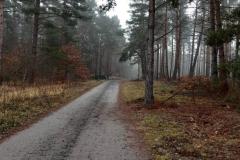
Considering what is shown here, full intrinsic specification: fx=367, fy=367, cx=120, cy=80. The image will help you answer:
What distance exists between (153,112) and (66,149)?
7167 mm

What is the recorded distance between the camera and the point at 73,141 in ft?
31.4

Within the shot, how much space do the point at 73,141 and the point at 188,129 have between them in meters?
3.75

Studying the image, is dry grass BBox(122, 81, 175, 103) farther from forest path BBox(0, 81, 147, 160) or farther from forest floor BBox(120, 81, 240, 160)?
forest path BBox(0, 81, 147, 160)

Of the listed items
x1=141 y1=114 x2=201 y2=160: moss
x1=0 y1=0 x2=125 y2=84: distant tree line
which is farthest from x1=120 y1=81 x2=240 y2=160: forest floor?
x1=0 y1=0 x2=125 y2=84: distant tree line

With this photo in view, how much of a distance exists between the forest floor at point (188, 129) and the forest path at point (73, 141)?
702mm

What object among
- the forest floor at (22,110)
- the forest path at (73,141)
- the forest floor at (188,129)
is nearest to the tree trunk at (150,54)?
the forest floor at (188,129)

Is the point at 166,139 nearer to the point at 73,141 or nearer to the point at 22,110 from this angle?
the point at 73,141

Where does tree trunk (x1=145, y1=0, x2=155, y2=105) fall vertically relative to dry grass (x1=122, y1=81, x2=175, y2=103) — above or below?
above

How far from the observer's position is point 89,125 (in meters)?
12.2

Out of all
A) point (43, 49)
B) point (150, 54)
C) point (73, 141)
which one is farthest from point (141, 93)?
point (73, 141)

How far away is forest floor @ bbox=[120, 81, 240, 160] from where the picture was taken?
8.52 m

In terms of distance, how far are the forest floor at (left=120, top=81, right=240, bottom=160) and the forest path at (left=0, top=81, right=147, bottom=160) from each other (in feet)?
2.30

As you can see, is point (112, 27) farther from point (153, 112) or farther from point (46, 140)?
point (46, 140)

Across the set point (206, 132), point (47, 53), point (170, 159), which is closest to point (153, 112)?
point (206, 132)
